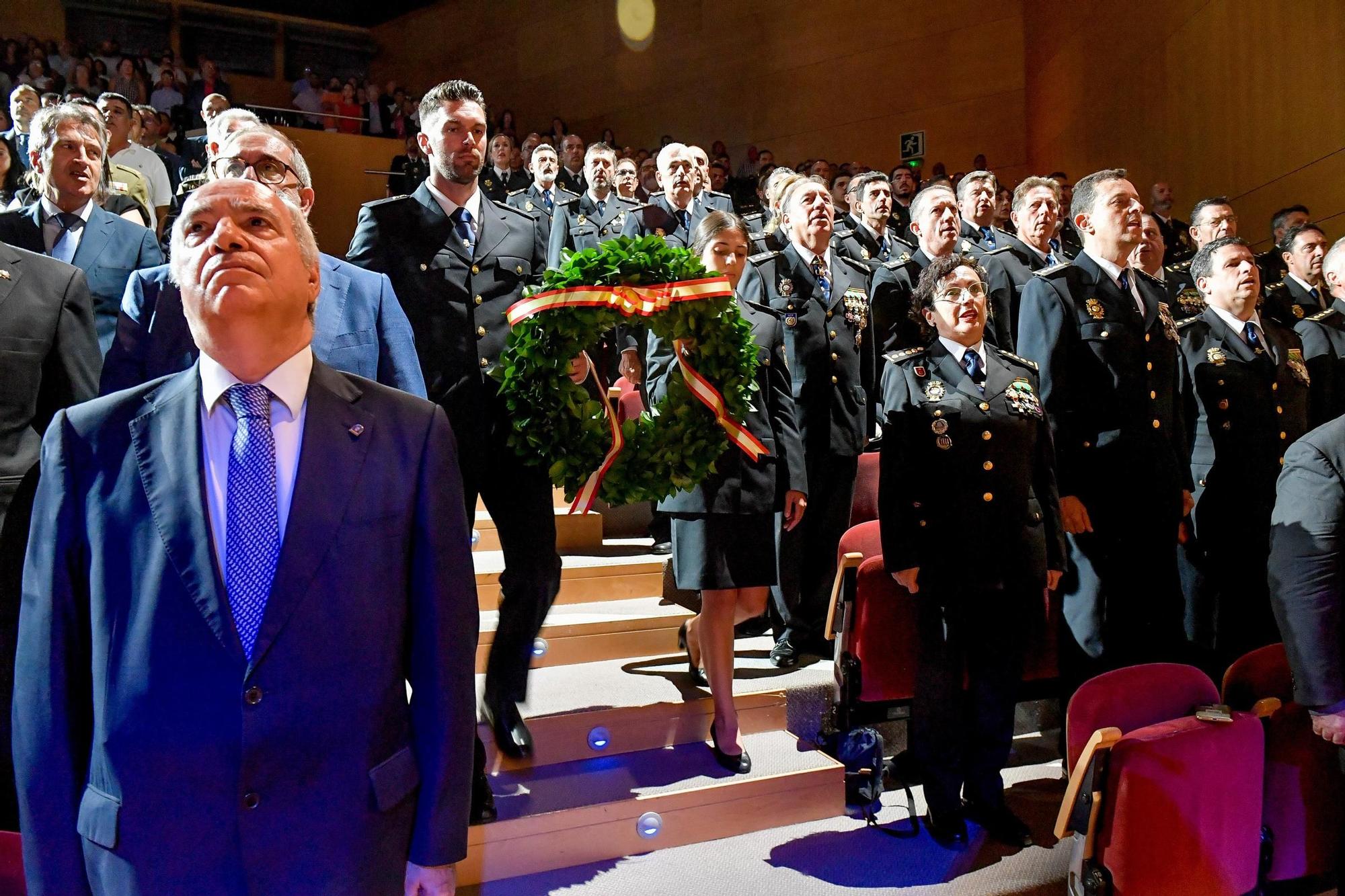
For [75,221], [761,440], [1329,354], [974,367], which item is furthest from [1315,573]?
[75,221]

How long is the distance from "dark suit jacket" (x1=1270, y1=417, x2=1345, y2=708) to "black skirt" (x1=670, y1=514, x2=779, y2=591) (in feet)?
4.12

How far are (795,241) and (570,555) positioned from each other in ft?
4.85

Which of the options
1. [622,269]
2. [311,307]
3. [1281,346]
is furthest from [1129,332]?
[311,307]

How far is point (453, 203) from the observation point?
2.59 meters

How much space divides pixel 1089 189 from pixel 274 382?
300 cm

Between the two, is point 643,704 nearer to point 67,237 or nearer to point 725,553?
point 725,553

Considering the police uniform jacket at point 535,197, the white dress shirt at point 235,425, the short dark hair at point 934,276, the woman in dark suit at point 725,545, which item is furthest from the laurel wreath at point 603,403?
the police uniform jacket at point 535,197

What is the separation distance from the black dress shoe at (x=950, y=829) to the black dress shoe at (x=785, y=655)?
822mm

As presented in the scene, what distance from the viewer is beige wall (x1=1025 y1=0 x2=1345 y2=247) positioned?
689 centimetres

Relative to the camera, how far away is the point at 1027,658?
10.7 feet

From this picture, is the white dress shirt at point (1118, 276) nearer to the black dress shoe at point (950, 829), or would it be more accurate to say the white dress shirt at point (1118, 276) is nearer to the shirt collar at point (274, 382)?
the black dress shoe at point (950, 829)

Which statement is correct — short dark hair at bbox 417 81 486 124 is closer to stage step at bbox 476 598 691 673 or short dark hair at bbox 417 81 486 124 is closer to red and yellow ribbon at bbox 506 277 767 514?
red and yellow ribbon at bbox 506 277 767 514

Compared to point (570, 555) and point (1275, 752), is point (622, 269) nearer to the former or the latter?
point (570, 555)

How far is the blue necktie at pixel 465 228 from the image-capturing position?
2.58m
